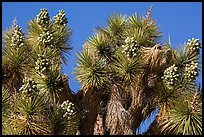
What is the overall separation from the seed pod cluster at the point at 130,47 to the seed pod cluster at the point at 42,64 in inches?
40.9

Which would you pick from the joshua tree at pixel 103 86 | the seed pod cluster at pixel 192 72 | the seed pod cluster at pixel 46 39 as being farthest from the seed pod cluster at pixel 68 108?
the seed pod cluster at pixel 192 72

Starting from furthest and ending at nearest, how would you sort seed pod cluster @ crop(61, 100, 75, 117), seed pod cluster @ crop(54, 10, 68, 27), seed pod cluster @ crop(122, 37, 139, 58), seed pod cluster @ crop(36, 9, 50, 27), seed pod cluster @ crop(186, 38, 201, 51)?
1. seed pod cluster @ crop(54, 10, 68, 27)
2. seed pod cluster @ crop(36, 9, 50, 27)
3. seed pod cluster @ crop(186, 38, 201, 51)
4. seed pod cluster @ crop(122, 37, 139, 58)
5. seed pod cluster @ crop(61, 100, 75, 117)

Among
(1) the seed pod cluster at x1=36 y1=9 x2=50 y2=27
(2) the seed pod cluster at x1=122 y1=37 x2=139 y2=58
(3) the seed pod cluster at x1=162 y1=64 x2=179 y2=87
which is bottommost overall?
(3) the seed pod cluster at x1=162 y1=64 x2=179 y2=87

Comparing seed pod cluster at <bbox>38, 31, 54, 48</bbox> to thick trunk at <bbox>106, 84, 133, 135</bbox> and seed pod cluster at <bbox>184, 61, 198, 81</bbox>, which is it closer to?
thick trunk at <bbox>106, 84, 133, 135</bbox>

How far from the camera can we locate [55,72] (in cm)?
816

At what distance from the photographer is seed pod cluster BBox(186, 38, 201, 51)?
8523mm

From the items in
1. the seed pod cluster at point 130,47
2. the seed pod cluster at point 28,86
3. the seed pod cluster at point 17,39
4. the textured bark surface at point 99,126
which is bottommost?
the textured bark surface at point 99,126

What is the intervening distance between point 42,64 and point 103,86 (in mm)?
917

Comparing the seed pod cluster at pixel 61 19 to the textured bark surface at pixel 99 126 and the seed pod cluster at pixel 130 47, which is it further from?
the textured bark surface at pixel 99 126

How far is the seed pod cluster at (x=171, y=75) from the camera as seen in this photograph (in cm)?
809

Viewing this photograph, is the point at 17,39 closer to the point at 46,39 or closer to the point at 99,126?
the point at 46,39

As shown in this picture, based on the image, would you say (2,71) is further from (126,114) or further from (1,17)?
(126,114)

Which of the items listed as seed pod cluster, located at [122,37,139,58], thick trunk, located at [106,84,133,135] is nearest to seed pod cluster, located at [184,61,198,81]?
seed pod cluster, located at [122,37,139,58]

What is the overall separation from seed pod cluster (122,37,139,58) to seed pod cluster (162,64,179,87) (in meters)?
0.49
